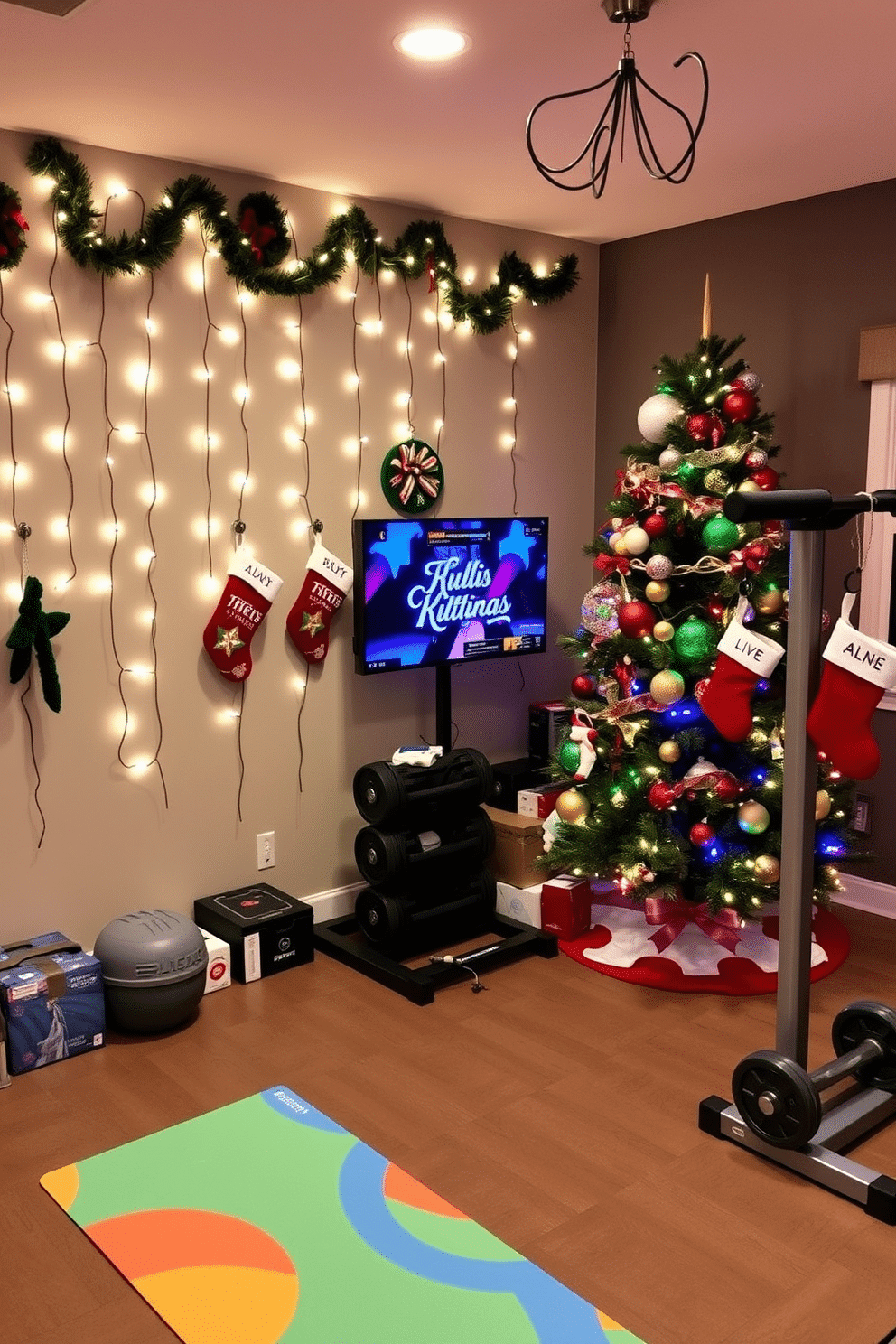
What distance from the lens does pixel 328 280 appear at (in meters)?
3.84

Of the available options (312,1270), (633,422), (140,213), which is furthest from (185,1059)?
(633,422)

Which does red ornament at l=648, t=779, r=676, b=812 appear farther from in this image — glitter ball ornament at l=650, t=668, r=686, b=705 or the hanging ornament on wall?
the hanging ornament on wall

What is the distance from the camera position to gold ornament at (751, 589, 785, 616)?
3.52 meters

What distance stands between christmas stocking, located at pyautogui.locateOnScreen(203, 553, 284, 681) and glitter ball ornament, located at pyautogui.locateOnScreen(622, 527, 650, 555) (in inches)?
44.7

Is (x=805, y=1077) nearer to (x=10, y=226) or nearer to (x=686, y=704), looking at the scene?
(x=686, y=704)

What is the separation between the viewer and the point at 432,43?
8.38 ft

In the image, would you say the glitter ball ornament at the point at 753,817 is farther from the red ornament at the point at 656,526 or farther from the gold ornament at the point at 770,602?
the red ornament at the point at 656,526

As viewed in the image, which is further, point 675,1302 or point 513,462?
point 513,462

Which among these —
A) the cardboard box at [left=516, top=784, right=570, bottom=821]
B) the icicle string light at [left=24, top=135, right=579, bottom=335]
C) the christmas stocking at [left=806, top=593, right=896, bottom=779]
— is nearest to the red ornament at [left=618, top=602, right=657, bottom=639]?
the cardboard box at [left=516, top=784, right=570, bottom=821]

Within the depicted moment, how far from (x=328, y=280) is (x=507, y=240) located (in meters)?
0.89

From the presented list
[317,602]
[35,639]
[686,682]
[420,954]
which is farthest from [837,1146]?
[35,639]

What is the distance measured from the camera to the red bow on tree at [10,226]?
3111 millimetres

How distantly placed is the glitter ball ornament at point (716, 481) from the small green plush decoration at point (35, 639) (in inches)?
77.6

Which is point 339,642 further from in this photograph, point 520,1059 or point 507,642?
point 520,1059
